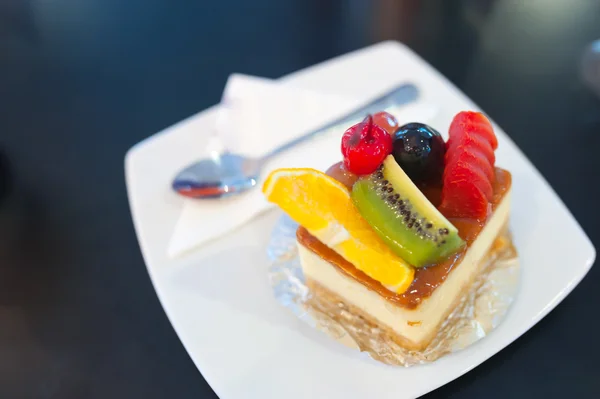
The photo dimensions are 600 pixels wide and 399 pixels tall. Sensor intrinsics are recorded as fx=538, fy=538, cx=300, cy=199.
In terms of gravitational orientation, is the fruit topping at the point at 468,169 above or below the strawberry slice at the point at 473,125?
below

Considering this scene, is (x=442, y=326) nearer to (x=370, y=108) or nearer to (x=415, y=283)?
(x=415, y=283)

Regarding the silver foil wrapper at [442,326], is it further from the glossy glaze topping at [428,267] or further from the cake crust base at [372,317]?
the glossy glaze topping at [428,267]

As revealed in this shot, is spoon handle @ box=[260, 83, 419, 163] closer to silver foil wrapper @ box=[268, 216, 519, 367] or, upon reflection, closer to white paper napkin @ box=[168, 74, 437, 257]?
white paper napkin @ box=[168, 74, 437, 257]

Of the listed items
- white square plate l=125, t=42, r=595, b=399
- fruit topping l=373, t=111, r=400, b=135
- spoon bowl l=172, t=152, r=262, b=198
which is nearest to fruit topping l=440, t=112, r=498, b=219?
fruit topping l=373, t=111, r=400, b=135

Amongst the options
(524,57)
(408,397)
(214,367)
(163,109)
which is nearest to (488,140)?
(408,397)

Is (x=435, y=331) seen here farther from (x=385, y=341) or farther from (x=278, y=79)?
(x=278, y=79)

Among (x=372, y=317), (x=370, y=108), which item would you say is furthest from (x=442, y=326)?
(x=370, y=108)

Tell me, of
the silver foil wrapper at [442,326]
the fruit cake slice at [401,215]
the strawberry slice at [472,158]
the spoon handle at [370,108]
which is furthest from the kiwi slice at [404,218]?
the spoon handle at [370,108]
